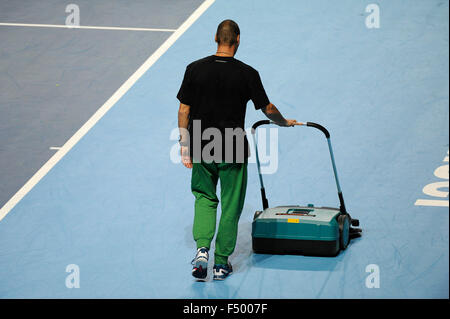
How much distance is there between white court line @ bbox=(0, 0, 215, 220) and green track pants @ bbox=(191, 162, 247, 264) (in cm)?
260

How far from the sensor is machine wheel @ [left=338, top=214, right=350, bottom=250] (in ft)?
21.8

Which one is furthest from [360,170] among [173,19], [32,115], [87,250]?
[173,19]

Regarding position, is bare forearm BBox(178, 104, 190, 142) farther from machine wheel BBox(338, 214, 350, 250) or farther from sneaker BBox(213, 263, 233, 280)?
machine wheel BBox(338, 214, 350, 250)

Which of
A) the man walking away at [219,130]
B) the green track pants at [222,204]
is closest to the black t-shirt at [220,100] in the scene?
the man walking away at [219,130]

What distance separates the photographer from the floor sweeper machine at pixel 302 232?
654 centimetres

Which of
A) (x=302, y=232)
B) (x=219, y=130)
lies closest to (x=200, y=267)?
(x=302, y=232)

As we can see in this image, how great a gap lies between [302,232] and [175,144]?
9.59 ft

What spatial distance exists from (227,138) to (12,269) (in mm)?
2387

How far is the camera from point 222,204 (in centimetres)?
630

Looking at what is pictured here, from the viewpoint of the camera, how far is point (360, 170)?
8188mm

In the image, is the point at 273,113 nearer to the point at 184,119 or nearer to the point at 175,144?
the point at 184,119

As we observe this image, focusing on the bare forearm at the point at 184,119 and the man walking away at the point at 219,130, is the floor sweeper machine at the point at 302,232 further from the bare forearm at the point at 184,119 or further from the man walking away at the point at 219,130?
the bare forearm at the point at 184,119

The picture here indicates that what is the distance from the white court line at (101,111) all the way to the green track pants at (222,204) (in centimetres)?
260

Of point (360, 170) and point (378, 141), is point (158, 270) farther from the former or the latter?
point (378, 141)
